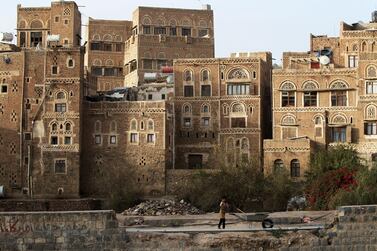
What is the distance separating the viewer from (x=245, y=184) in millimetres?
63031

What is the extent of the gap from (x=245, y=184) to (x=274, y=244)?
33.1 m

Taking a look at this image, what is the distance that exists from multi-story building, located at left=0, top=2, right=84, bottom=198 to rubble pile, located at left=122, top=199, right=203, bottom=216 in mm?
6737

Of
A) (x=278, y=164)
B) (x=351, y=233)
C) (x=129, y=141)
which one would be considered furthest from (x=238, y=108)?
(x=351, y=233)

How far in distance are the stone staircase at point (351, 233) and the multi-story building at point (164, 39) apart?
57176mm

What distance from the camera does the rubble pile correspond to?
6122 centimetres

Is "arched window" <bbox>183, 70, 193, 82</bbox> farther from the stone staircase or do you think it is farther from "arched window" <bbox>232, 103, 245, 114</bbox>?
the stone staircase

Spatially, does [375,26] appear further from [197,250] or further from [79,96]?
[197,250]

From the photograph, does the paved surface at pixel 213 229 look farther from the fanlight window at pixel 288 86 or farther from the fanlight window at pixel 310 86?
the fanlight window at pixel 288 86

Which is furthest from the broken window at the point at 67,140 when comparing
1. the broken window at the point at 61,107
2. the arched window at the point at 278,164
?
the arched window at the point at 278,164

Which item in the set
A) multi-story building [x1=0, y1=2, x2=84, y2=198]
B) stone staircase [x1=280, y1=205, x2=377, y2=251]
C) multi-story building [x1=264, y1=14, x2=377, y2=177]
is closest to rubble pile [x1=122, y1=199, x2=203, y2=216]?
multi-story building [x1=0, y1=2, x2=84, y2=198]

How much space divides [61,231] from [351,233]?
351 inches

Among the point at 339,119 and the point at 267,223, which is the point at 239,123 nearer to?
the point at 339,119

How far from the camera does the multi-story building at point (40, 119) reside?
68.9m

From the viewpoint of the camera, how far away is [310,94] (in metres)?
72.2
